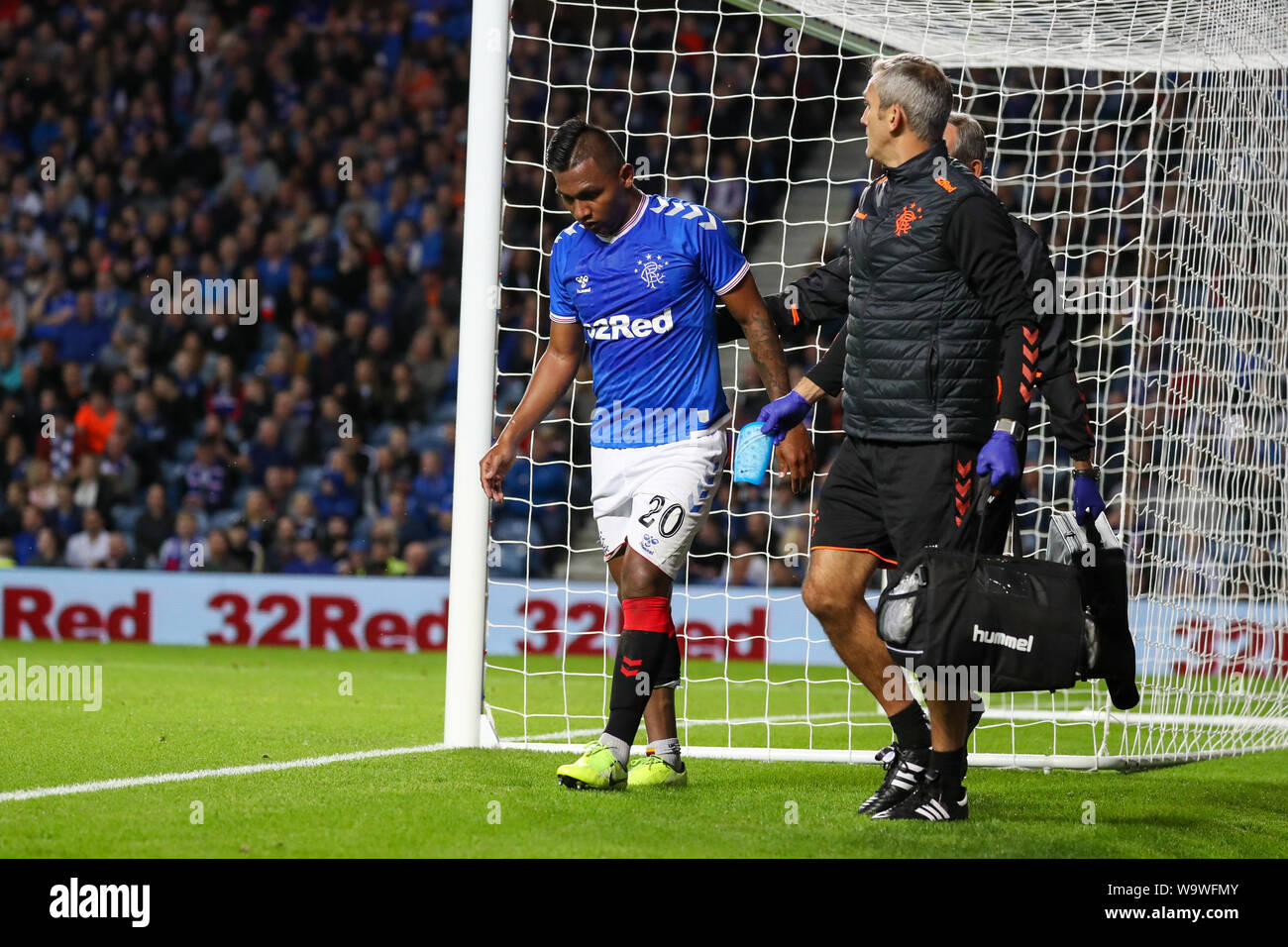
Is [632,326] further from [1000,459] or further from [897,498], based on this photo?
[1000,459]

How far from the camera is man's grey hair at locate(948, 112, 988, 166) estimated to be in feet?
16.0

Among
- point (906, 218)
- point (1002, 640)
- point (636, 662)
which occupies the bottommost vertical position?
point (636, 662)

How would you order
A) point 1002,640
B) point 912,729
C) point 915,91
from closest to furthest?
point 1002,640, point 915,91, point 912,729

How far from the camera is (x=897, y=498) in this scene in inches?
171

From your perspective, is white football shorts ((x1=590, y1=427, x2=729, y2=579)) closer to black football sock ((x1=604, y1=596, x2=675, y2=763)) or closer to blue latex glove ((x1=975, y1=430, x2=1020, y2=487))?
black football sock ((x1=604, y1=596, x2=675, y2=763))

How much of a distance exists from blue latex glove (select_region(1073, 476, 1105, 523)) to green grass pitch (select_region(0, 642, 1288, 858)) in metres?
0.91

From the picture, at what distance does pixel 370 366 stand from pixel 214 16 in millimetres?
5065

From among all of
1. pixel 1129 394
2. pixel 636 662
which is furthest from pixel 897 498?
pixel 1129 394

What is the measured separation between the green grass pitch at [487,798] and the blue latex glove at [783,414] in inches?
44.1

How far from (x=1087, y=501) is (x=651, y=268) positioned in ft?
4.97

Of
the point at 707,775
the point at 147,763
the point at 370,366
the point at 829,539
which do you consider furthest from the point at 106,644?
the point at 829,539

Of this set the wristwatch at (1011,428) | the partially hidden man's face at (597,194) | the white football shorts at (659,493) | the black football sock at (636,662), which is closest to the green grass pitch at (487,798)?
the black football sock at (636,662)

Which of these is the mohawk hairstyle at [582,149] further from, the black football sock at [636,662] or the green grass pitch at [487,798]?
the green grass pitch at [487,798]

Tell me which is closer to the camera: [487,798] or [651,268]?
[487,798]
